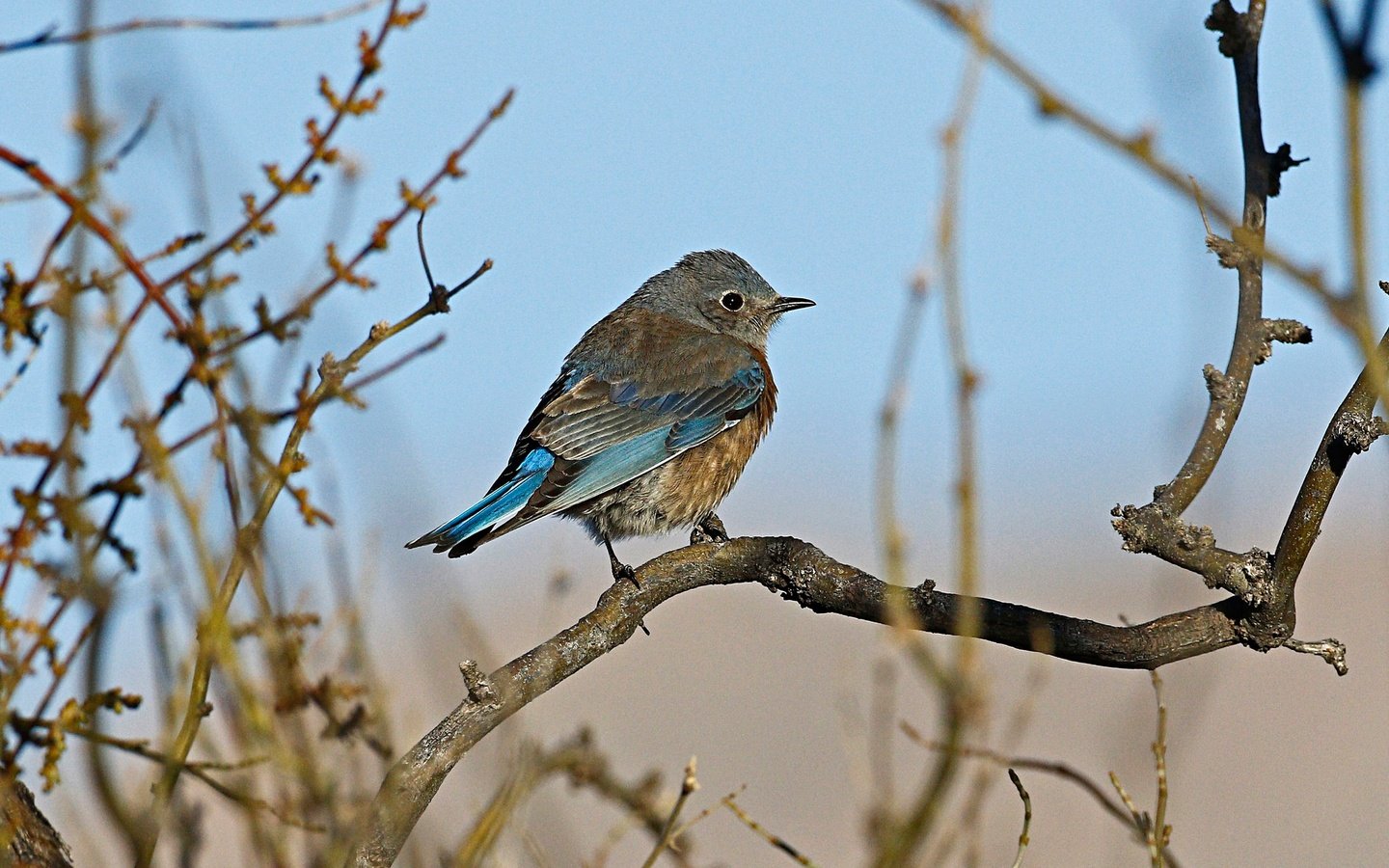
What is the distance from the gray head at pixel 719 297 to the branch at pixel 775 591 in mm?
3419

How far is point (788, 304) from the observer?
8.17 metres

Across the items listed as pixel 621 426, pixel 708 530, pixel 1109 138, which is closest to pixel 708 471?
pixel 708 530

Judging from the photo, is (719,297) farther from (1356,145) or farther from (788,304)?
(1356,145)

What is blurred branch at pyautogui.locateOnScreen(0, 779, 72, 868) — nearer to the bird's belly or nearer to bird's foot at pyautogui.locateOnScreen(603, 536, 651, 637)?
bird's foot at pyautogui.locateOnScreen(603, 536, 651, 637)

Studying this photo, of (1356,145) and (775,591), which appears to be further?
(775,591)

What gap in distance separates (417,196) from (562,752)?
1.63m

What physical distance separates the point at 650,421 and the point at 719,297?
1326 millimetres

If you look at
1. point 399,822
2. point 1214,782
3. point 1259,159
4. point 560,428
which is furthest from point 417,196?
point 1214,782

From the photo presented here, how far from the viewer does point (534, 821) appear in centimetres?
350

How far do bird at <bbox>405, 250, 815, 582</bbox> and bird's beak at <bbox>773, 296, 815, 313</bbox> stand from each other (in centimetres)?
7

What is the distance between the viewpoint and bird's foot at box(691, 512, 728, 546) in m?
6.79

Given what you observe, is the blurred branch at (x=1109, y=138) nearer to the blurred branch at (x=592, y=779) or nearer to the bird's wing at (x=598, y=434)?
the blurred branch at (x=592, y=779)

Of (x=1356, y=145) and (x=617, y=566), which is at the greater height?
(x=617, y=566)

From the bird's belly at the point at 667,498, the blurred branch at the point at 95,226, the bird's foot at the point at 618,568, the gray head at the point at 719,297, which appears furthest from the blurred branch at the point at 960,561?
the gray head at the point at 719,297
